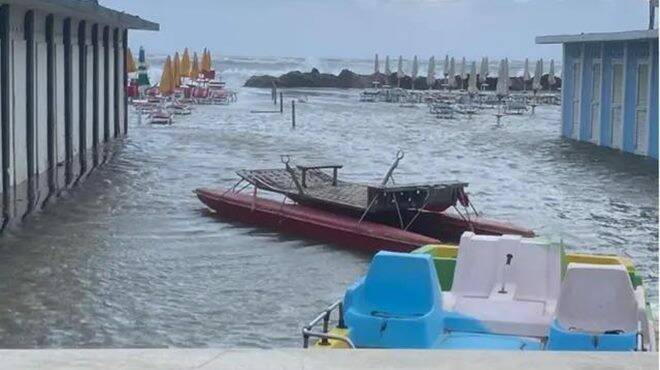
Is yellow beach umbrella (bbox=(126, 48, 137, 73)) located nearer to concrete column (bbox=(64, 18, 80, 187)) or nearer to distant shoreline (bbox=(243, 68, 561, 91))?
concrete column (bbox=(64, 18, 80, 187))

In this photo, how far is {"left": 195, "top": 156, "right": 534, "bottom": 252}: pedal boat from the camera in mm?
13828

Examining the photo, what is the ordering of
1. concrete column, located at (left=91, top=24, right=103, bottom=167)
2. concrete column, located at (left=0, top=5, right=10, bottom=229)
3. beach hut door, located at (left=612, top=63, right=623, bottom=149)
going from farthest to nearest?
beach hut door, located at (left=612, top=63, right=623, bottom=149) → concrete column, located at (left=91, top=24, right=103, bottom=167) → concrete column, located at (left=0, top=5, right=10, bottom=229)

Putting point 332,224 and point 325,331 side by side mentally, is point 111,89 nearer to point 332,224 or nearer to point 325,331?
point 332,224

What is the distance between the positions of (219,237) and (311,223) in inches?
46.1

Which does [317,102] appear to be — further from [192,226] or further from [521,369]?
[521,369]

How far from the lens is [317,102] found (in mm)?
56812

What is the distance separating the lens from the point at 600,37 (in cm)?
2708

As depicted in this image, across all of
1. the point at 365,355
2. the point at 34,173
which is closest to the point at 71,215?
the point at 34,173

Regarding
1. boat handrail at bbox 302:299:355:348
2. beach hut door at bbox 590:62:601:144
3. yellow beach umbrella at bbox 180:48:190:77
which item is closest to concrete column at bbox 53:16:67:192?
boat handrail at bbox 302:299:355:348

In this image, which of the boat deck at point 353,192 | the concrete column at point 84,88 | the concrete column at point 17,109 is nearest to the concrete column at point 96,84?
the concrete column at point 84,88

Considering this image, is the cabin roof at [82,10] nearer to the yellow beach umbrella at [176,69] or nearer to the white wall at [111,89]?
the white wall at [111,89]

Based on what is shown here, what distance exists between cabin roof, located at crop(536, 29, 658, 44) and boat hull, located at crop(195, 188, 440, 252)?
28.2 feet

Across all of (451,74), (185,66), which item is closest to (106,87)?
(185,66)

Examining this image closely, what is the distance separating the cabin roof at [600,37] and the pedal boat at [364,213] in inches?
299
